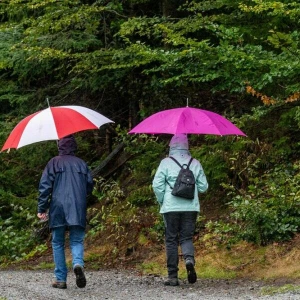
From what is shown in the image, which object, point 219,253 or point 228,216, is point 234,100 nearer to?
point 228,216

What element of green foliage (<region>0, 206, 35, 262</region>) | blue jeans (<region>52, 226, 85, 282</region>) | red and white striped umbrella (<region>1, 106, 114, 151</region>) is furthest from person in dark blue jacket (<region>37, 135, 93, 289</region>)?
green foliage (<region>0, 206, 35, 262</region>)

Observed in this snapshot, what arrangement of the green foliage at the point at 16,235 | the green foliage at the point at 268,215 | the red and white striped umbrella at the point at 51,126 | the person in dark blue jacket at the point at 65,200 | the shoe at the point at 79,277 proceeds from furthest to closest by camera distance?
the green foliage at the point at 16,235, the green foliage at the point at 268,215, the person in dark blue jacket at the point at 65,200, the shoe at the point at 79,277, the red and white striped umbrella at the point at 51,126

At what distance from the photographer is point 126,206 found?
12672 mm

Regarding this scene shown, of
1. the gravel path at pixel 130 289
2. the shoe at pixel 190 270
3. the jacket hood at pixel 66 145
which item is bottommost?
the gravel path at pixel 130 289

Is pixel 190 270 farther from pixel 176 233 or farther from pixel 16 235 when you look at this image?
pixel 16 235

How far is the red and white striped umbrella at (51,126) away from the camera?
26.9 feet

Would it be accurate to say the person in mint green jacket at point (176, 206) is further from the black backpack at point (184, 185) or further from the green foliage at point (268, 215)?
the green foliage at point (268, 215)

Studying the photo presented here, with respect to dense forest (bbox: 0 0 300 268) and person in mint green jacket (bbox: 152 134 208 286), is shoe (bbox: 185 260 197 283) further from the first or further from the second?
dense forest (bbox: 0 0 300 268)

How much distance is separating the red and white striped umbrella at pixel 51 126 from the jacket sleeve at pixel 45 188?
1.67 feet

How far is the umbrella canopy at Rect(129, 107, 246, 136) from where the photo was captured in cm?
841

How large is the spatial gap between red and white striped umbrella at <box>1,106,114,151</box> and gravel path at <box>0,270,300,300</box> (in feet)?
5.97

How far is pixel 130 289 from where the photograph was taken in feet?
28.8

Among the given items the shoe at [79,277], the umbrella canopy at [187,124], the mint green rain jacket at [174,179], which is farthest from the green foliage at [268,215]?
the shoe at [79,277]

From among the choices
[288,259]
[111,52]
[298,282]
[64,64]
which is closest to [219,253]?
[288,259]
